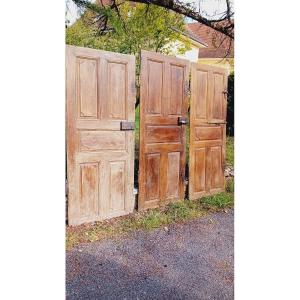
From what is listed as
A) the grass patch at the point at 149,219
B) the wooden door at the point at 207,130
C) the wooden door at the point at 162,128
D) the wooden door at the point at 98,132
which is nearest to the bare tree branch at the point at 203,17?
the wooden door at the point at 98,132

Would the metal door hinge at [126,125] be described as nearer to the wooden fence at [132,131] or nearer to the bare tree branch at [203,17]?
the wooden fence at [132,131]

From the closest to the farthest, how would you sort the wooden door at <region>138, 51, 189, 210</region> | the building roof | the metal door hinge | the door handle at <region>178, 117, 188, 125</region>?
the building roof → the metal door hinge → the wooden door at <region>138, 51, 189, 210</region> → the door handle at <region>178, 117, 188, 125</region>

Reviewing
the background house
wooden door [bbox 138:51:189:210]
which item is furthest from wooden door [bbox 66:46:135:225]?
the background house

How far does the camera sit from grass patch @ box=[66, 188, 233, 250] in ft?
6.64

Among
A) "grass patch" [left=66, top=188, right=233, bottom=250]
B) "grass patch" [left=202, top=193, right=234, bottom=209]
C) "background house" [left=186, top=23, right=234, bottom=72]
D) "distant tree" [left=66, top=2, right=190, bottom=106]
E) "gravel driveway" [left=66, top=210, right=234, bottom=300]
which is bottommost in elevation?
"gravel driveway" [left=66, top=210, right=234, bottom=300]

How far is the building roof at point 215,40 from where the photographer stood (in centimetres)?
175

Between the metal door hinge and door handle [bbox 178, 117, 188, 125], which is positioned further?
door handle [bbox 178, 117, 188, 125]

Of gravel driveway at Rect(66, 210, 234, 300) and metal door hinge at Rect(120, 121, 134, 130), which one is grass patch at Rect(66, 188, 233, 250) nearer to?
gravel driveway at Rect(66, 210, 234, 300)

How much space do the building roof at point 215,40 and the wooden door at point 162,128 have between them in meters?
0.54

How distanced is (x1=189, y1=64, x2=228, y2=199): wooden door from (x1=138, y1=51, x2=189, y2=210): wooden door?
0.08 meters

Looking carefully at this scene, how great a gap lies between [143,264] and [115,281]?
231 millimetres
